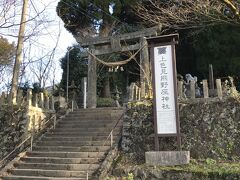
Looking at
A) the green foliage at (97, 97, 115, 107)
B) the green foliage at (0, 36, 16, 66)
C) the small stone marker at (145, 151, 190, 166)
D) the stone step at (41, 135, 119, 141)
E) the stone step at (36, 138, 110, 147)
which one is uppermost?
the green foliage at (0, 36, 16, 66)

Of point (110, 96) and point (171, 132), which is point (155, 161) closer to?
point (171, 132)

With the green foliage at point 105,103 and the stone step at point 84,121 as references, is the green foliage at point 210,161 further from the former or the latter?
the green foliage at point 105,103

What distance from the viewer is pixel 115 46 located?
17.2 metres

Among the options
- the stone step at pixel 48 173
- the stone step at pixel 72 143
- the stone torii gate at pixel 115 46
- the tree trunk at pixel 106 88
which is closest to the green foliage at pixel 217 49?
the stone torii gate at pixel 115 46

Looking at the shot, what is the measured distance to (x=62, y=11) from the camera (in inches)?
862

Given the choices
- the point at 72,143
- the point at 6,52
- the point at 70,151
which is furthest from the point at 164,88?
the point at 6,52

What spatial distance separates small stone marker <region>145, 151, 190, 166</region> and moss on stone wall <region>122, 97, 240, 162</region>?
66 centimetres

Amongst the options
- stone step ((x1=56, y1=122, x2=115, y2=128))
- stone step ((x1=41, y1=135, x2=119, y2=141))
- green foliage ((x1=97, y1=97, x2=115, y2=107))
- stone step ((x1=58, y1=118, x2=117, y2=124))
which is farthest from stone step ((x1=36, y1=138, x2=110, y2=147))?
green foliage ((x1=97, y1=97, x2=115, y2=107))

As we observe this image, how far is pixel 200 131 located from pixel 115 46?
7.65 m

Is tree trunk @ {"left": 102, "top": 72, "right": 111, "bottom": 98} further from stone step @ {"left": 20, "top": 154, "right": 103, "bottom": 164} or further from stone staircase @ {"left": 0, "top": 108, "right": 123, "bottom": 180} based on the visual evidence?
stone step @ {"left": 20, "top": 154, "right": 103, "bottom": 164}

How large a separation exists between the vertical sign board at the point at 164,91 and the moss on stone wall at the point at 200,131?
0.65 meters

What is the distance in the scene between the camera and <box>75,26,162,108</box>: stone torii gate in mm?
16266

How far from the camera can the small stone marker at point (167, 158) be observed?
9.95 metres

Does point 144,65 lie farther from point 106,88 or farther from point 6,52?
point 6,52
